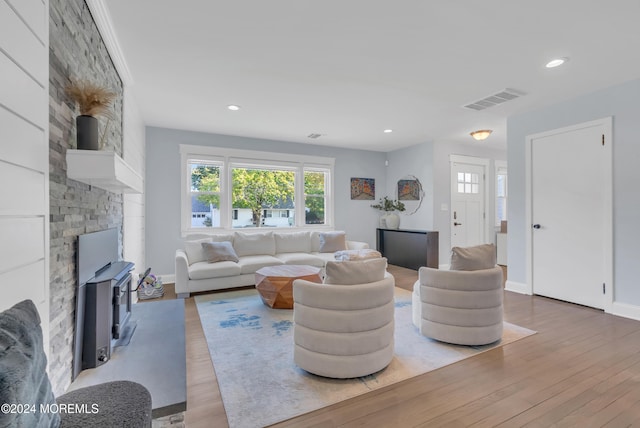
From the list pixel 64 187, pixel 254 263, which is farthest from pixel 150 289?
pixel 64 187

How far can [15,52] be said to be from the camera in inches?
44.8

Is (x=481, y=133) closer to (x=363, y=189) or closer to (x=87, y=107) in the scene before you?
(x=363, y=189)

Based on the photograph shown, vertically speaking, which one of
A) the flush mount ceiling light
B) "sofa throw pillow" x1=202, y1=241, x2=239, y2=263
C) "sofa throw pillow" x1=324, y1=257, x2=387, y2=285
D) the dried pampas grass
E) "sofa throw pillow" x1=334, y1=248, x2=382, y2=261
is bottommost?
"sofa throw pillow" x1=334, y1=248, x2=382, y2=261

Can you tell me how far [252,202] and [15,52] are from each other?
4.47m

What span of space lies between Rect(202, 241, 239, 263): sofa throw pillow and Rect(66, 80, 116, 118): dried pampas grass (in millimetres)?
2807

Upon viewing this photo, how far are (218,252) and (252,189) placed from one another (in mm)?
1573

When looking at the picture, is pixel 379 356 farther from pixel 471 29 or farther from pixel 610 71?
pixel 610 71

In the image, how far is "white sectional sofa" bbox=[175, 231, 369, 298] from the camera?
4066 millimetres

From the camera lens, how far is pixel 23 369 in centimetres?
73

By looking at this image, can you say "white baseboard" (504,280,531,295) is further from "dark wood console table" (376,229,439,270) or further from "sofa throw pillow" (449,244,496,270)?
"sofa throw pillow" (449,244,496,270)

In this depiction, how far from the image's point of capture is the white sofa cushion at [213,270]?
4036 mm

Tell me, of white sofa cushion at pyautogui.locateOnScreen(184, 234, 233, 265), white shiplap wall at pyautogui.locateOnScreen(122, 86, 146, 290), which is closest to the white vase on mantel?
white sofa cushion at pyautogui.locateOnScreen(184, 234, 233, 265)

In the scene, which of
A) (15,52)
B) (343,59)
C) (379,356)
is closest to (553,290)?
(379,356)

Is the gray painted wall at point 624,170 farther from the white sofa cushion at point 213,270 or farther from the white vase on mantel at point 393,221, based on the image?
the white sofa cushion at point 213,270
